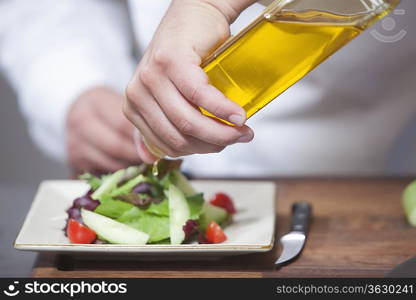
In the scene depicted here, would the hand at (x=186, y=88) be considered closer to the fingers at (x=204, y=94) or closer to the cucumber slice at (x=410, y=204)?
the fingers at (x=204, y=94)

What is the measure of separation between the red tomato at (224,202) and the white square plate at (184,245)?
15 millimetres

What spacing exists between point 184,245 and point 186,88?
25 cm

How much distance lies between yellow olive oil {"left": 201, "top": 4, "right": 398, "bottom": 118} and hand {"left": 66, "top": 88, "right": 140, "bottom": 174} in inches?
25.3

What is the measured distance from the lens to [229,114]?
3.03 feet

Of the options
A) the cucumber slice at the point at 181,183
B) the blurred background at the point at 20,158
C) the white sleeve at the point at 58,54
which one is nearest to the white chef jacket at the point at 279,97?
the white sleeve at the point at 58,54

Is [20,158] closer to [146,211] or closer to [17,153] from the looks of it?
[17,153]

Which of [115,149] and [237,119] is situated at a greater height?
[115,149]

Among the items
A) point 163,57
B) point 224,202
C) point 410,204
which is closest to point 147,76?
point 163,57

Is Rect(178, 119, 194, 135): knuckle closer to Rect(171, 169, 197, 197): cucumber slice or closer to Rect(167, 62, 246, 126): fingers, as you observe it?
Rect(167, 62, 246, 126): fingers

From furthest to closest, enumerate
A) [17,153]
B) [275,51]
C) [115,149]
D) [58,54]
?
[17,153]
[58,54]
[115,149]
[275,51]

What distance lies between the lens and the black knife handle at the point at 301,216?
1.24 m

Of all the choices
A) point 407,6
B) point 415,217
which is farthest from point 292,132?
point 415,217

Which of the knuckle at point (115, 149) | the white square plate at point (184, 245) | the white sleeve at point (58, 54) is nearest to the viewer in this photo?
the white square plate at point (184, 245)

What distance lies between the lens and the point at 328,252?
118 centimetres
